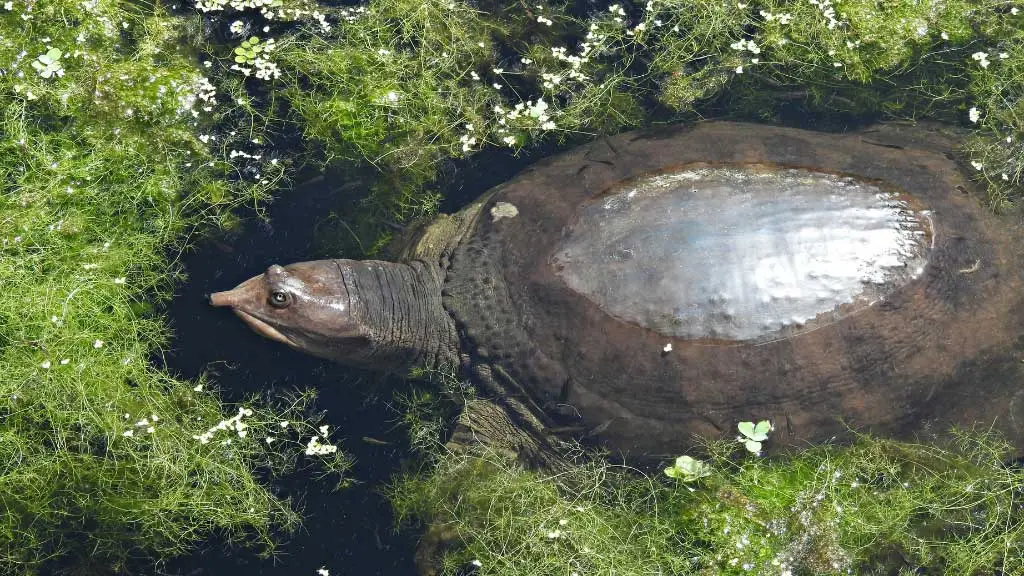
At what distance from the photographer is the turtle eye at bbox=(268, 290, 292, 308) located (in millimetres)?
4309

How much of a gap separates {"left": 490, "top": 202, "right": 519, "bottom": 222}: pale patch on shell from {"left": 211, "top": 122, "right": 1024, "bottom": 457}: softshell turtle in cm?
2

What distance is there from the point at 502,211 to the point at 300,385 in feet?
5.81

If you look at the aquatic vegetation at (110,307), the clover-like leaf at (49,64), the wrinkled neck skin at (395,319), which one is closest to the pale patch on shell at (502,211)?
the wrinkled neck skin at (395,319)

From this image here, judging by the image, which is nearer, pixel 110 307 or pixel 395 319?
pixel 110 307

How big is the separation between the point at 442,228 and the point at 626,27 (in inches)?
80.6

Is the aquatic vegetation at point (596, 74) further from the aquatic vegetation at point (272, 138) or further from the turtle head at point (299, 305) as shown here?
the turtle head at point (299, 305)

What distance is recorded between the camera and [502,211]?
466 cm

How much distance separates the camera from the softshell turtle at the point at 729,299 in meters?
3.73

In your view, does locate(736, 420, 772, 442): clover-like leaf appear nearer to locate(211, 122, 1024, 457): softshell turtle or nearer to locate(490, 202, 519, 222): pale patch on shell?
locate(211, 122, 1024, 457): softshell turtle

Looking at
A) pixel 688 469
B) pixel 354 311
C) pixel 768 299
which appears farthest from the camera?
pixel 354 311

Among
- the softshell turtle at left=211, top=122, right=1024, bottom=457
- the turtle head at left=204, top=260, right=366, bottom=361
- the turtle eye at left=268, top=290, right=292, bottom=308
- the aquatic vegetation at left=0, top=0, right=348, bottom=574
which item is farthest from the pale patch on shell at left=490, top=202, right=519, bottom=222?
the aquatic vegetation at left=0, top=0, right=348, bottom=574

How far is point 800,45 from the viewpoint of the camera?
5227mm

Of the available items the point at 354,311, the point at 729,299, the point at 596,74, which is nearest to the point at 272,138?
the point at 354,311

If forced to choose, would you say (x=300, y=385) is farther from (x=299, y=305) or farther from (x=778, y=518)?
(x=778, y=518)
